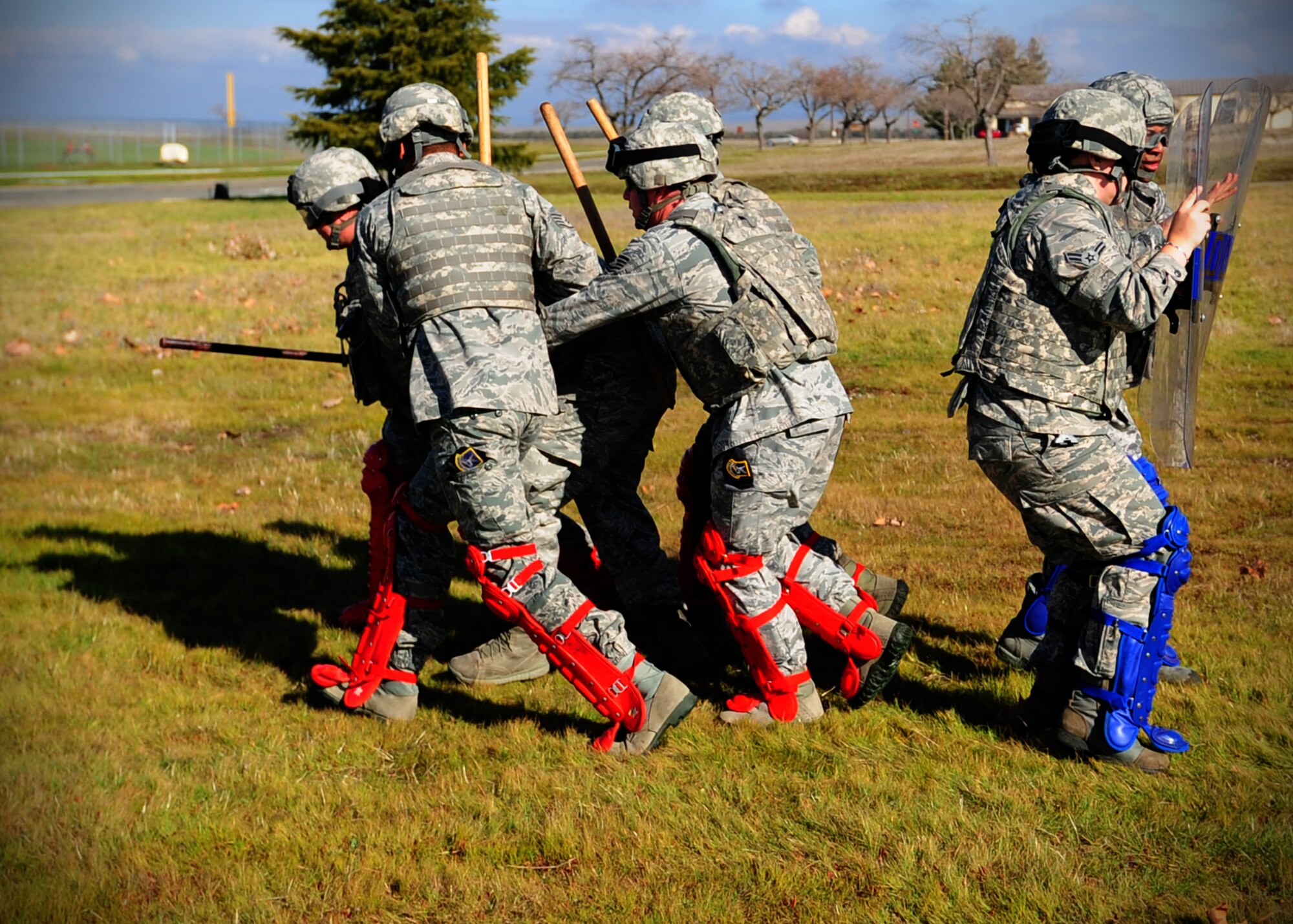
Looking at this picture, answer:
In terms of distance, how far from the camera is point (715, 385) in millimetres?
4973

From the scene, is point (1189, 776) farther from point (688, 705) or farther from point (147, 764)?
point (147, 764)

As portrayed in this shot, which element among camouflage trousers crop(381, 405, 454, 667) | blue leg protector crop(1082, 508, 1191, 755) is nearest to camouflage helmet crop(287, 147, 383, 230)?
camouflage trousers crop(381, 405, 454, 667)

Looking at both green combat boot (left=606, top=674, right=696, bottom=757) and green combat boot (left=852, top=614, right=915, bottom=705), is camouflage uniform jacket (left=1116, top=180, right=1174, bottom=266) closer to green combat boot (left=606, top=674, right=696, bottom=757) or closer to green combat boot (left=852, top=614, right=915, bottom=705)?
green combat boot (left=852, top=614, right=915, bottom=705)

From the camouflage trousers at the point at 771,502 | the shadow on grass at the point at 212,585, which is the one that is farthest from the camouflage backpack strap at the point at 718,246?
the shadow on grass at the point at 212,585

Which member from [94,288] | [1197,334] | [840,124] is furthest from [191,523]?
[840,124]

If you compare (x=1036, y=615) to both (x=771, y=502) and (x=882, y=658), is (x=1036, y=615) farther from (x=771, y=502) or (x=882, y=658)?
(x=771, y=502)

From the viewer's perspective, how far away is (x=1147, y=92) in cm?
566

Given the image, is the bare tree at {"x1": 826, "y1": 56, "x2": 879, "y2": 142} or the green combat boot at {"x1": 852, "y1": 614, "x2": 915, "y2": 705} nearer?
the green combat boot at {"x1": 852, "y1": 614, "x2": 915, "y2": 705}

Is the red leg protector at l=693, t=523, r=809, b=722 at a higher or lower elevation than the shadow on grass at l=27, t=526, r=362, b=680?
higher

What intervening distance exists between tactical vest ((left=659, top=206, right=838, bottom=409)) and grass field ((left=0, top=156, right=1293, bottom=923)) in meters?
1.56

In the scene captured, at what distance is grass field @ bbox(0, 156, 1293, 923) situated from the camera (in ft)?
13.2

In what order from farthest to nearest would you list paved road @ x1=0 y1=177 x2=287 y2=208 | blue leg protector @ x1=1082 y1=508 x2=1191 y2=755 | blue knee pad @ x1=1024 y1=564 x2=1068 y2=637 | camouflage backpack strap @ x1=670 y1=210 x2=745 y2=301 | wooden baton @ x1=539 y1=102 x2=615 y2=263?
paved road @ x1=0 y1=177 x2=287 y2=208
blue knee pad @ x1=1024 y1=564 x2=1068 y2=637
wooden baton @ x1=539 y1=102 x2=615 y2=263
camouflage backpack strap @ x1=670 y1=210 x2=745 y2=301
blue leg protector @ x1=1082 y1=508 x2=1191 y2=755

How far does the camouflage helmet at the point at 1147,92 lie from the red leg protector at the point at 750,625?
9.14ft

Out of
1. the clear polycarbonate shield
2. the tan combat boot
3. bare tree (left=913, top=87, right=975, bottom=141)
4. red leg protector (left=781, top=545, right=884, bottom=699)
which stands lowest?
the tan combat boot
